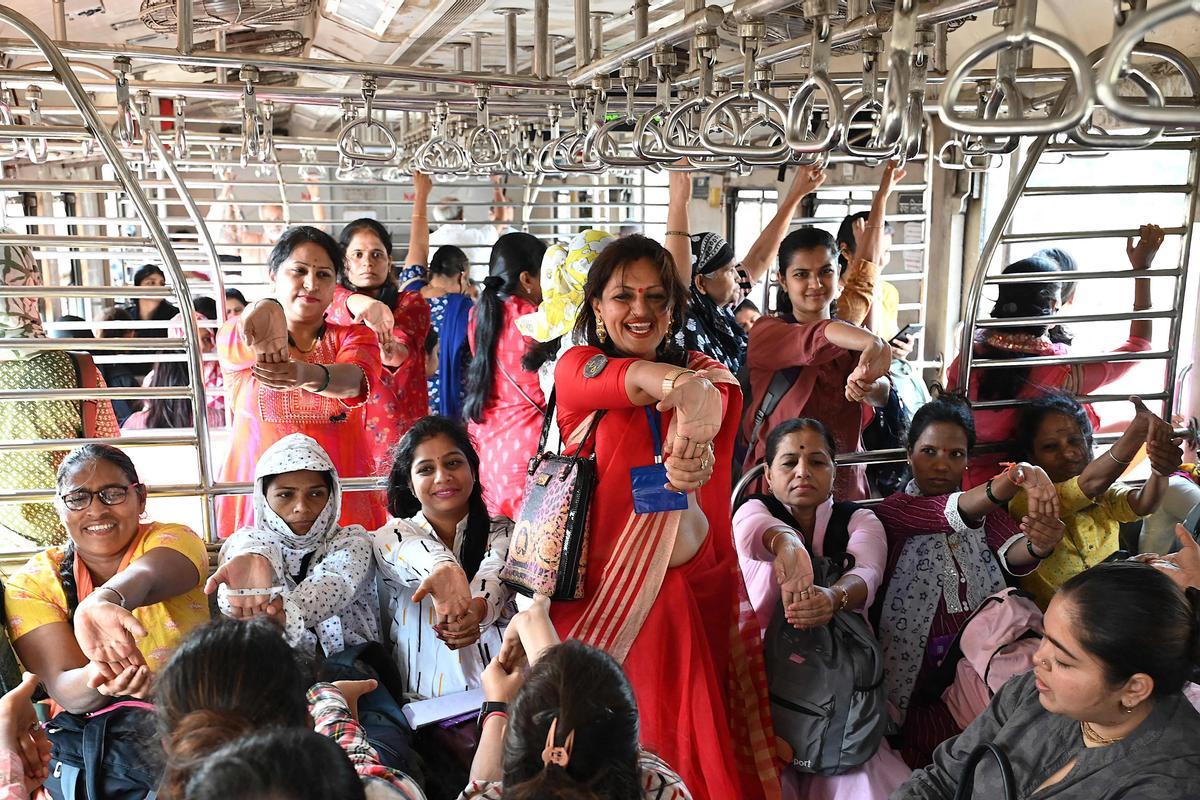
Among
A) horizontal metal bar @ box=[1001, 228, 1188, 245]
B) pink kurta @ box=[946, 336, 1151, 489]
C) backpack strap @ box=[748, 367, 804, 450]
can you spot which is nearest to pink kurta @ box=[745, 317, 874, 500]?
backpack strap @ box=[748, 367, 804, 450]

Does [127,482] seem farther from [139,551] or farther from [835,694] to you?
[835,694]

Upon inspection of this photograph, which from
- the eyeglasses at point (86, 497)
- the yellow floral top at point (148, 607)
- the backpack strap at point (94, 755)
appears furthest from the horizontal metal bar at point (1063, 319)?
the backpack strap at point (94, 755)

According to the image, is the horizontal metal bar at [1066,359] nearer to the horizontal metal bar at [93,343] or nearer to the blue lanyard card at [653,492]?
the blue lanyard card at [653,492]

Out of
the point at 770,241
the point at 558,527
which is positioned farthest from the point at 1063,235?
the point at 558,527

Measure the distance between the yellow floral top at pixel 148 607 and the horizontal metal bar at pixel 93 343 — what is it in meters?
0.58

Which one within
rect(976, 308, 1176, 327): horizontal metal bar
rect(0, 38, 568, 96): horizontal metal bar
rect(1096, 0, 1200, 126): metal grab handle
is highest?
rect(0, 38, 568, 96): horizontal metal bar

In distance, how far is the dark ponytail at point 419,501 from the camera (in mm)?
2604

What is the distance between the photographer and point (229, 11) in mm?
3850

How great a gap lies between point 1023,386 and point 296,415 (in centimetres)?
232

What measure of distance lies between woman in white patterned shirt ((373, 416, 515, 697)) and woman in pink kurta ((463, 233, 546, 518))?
78 cm

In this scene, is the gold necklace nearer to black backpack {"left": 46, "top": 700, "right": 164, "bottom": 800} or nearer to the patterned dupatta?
the patterned dupatta

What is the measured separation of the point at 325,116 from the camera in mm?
10219

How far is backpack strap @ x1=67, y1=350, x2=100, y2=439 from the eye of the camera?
3.32 metres

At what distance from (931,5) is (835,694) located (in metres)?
1.52
